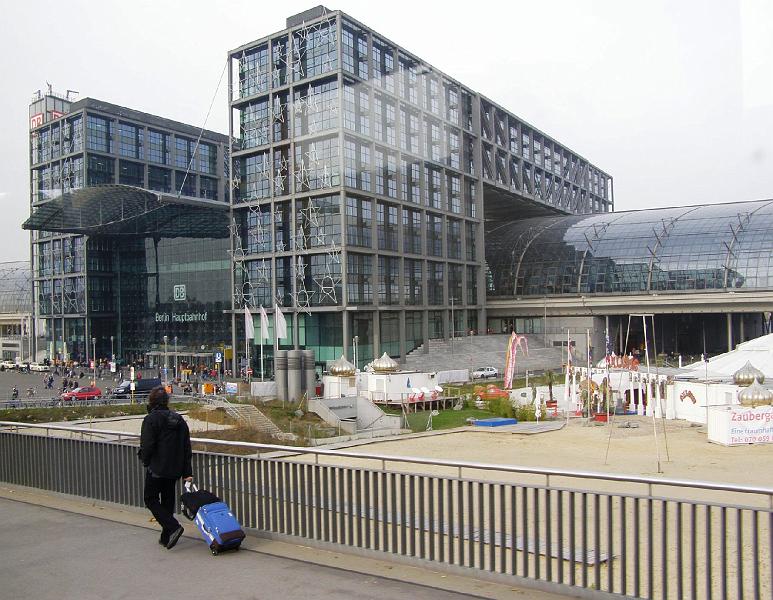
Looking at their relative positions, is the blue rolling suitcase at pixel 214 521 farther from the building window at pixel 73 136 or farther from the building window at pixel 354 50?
the building window at pixel 73 136

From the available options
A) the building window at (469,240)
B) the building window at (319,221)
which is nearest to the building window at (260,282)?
the building window at (319,221)

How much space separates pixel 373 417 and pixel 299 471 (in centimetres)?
2771

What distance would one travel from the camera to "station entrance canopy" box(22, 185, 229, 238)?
63406 millimetres

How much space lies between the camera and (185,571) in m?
6.61

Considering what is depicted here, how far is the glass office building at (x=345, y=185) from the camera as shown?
56.2 m

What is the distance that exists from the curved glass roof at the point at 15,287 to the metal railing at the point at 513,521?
96.1m

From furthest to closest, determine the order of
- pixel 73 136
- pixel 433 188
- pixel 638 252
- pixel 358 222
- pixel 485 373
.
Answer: pixel 73 136
pixel 638 252
pixel 433 188
pixel 485 373
pixel 358 222

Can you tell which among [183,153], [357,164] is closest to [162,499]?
[357,164]

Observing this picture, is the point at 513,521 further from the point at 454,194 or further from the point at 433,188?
the point at 454,194

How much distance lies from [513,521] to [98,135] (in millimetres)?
83437

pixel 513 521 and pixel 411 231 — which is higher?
pixel 411 231

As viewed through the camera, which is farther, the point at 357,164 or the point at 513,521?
the point at 357,164

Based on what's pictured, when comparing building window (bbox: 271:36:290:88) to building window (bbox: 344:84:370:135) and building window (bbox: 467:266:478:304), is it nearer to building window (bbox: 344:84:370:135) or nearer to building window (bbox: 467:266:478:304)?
building window (bbox: 344:84:370:135)

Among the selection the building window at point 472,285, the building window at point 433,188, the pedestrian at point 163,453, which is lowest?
the pedestrian at point 163,453
